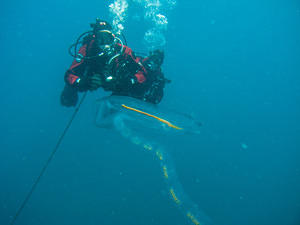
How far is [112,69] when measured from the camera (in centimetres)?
339

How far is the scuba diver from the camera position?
3249mm

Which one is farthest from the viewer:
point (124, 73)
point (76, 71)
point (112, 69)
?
point (76, 71)

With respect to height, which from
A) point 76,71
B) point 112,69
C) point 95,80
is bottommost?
point 76,71

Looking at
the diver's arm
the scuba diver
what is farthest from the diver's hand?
the diver's arm

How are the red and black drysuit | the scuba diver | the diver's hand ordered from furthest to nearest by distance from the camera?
the red and black drysuit, the scuba diver, the diver's hand

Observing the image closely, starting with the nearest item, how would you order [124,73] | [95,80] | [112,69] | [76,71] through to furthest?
[95,80] < [112,69] < [124,73] < [76,71]

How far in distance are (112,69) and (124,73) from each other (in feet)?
0.82

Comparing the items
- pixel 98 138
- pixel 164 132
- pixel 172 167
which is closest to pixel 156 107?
pixel 164 132

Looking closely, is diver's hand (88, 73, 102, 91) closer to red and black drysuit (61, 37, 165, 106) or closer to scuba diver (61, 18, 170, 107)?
scuba diver (61, 18, 170, 107)

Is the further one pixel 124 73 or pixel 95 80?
pixel 124 73

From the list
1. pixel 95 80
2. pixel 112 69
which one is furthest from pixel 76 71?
pixel 95 80

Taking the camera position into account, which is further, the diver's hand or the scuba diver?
the scuba diver

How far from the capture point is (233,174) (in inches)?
751

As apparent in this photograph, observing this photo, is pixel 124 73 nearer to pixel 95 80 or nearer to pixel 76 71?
pixel 95 80
